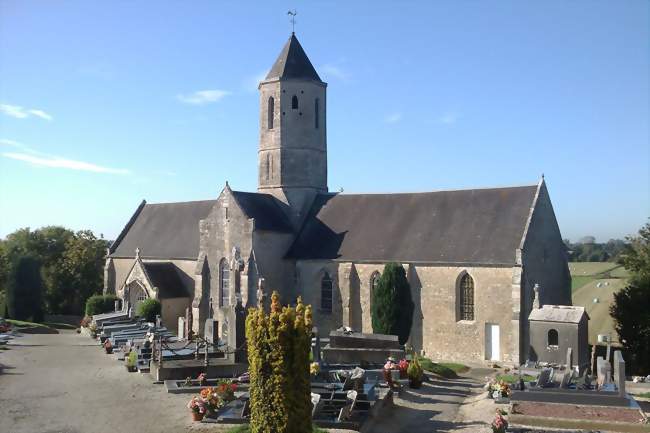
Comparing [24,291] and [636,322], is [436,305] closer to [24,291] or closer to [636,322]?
[636,322]

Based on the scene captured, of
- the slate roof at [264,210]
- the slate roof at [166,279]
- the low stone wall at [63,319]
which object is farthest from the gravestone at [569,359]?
the low stone wall at [63,319]

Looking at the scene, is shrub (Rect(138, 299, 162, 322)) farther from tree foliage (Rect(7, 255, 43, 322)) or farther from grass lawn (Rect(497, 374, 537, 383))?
grass lawn (Rect(497, 374, 537, 383))

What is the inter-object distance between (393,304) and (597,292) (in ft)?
88.1

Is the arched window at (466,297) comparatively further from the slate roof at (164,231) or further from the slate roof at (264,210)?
the slate roof at (164,231)

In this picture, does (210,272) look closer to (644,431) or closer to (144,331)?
(144,331)

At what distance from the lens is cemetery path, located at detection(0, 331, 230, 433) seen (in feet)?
51.1

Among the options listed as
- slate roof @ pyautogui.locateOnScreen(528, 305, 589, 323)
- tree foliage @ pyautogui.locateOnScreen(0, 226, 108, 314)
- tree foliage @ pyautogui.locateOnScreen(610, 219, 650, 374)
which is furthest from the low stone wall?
tree foliage @ pyautogui.locateOnScreen(610, 219, 650, 374)

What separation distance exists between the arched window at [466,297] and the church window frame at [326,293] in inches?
278

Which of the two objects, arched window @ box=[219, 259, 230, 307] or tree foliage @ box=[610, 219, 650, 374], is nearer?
tree foliage @ box=[610, 219, 650, 374]

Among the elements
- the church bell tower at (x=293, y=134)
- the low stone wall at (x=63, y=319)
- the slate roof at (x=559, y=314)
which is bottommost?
the low stone wall at (x=63, y=319)

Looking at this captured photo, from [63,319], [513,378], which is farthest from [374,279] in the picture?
[63,319]

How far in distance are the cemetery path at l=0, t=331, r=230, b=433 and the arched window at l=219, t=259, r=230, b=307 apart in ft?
26.3

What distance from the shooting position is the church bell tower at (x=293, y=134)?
35.6 metres

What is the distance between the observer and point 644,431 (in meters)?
15.0
